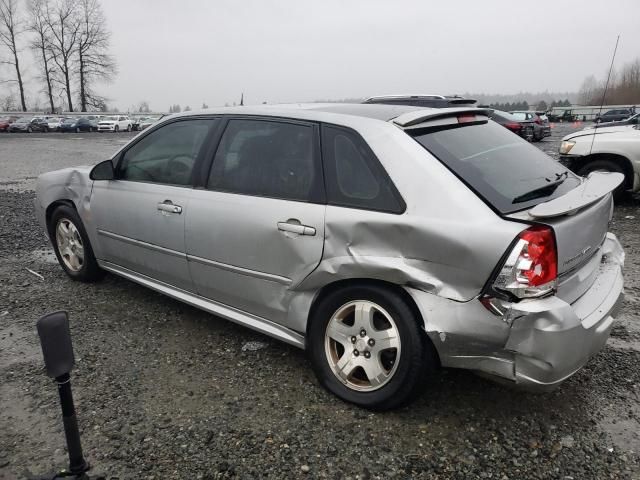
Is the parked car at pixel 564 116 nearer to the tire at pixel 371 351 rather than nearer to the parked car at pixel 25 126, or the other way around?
the parked car at pixel 25 126

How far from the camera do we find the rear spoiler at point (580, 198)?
227cm

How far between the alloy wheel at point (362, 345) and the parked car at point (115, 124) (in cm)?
4498

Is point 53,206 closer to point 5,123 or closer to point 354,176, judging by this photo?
point 354,176

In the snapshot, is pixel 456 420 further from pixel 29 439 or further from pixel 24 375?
pixel 24 375

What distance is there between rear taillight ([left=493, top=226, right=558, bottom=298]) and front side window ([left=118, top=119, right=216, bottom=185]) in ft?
7.14

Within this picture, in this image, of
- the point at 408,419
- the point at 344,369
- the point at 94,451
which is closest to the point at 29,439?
the point at 94,451

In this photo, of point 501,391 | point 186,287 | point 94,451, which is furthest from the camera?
point 186,287

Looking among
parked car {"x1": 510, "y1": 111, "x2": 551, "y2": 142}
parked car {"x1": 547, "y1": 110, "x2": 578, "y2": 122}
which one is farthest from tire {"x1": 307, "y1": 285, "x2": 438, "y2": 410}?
parked car {"x1": 547, "y1": 110, "x2": 578, "y2": 122}

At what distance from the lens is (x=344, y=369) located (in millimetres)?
2816

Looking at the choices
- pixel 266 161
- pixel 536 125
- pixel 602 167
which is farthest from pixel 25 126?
pixel 266 161

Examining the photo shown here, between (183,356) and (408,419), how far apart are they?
1.53 metres

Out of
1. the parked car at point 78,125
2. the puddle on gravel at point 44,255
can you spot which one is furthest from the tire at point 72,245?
the parked car at point 78,125

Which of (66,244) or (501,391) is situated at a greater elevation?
(66,244)

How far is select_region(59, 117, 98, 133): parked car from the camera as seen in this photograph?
42312mm
